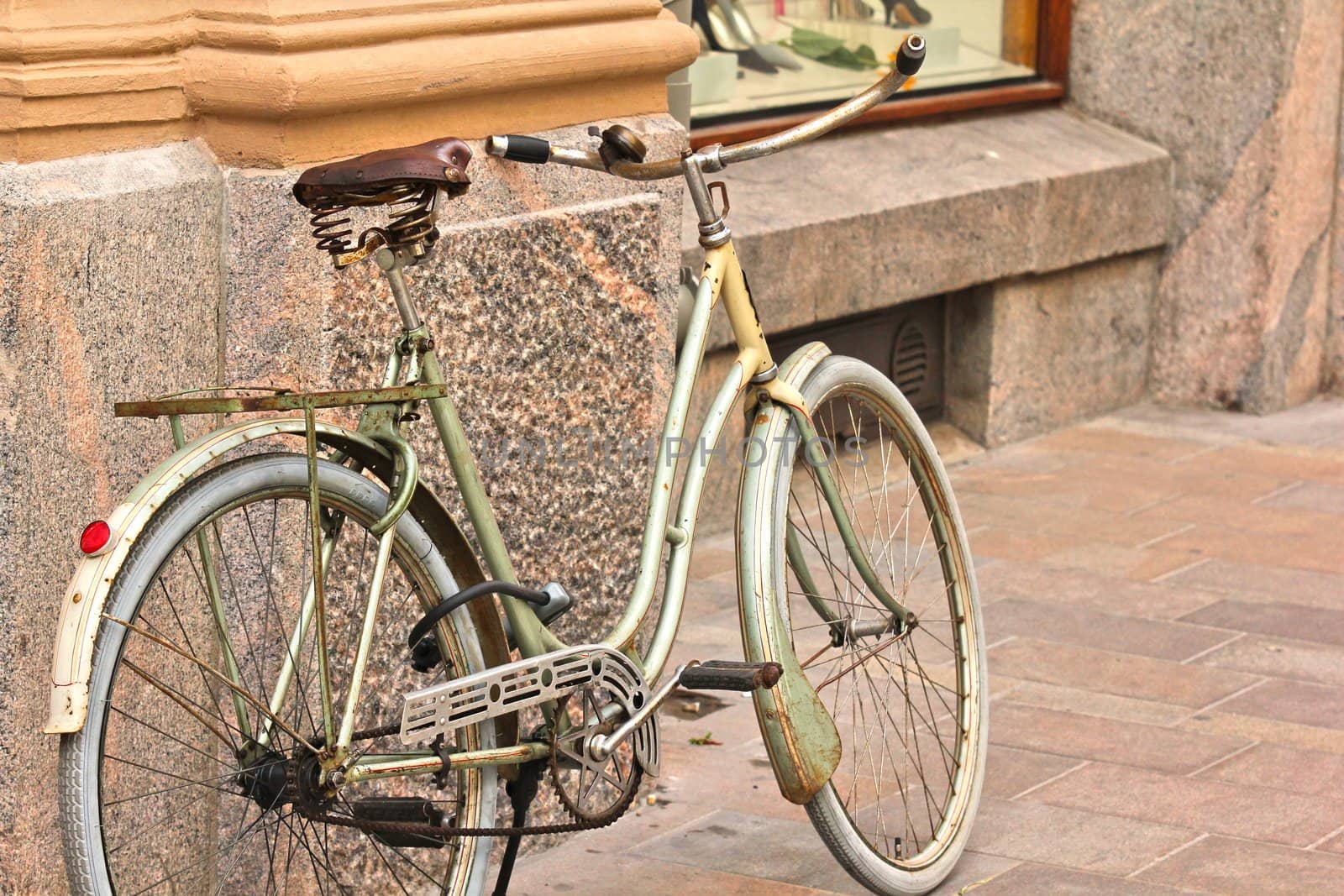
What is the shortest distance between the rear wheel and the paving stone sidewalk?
0.50m

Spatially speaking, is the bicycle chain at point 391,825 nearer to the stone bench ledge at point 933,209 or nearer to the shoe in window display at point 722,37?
the stone bench ledge at point 933,209

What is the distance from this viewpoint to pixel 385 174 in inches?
92.6

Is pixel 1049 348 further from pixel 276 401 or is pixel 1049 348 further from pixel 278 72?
pixel 276 401

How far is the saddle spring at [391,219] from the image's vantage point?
2.40m

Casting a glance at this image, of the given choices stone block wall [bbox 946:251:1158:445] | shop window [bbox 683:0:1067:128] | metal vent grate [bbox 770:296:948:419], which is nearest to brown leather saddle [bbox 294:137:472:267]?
shop window [bbox 683:0:1067:128]

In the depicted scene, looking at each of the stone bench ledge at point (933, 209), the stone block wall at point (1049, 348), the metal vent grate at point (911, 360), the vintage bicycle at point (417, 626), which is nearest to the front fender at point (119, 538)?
the vintage bicycle at point (417, 626)

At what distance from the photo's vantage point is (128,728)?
273 centimetres

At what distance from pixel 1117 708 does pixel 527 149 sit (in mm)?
2000

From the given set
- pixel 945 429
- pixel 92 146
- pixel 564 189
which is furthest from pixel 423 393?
pixel 945 429

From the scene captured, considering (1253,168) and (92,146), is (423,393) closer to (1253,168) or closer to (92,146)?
(92,146)

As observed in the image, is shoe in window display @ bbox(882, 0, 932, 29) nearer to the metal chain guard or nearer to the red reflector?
the metal chain guard

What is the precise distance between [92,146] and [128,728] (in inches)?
31.8

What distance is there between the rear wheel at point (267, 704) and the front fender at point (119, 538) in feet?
0.11

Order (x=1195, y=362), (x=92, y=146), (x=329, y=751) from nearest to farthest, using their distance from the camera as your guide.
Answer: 1. (x=329, y=751)
2. (x=92, y=146)
3. (x=1195, y=362)
